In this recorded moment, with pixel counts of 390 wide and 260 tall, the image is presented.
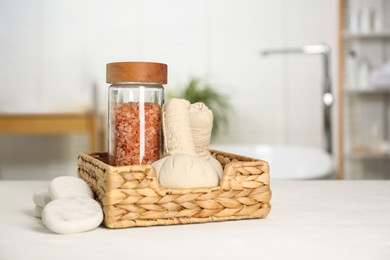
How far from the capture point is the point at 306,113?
12.8ft

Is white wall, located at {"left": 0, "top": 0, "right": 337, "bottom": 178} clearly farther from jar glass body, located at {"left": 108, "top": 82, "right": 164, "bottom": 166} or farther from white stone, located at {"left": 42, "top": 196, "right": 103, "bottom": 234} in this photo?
white stone, located at {"left": 42, "top": 196, "right": 103, "bottom": 234}

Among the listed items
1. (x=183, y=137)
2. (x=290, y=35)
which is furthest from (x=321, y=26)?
(x=183, y=137)

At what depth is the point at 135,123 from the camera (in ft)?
2.87

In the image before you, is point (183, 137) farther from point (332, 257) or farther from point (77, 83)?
point (77, 83)

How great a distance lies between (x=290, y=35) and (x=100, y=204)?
3232mm

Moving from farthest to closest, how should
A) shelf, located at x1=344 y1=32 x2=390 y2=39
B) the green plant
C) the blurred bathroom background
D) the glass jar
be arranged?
the blurred bathroom background
shelf, located at x1=344 y1=32 x2=390 y2=39
the green plant
the glass jar

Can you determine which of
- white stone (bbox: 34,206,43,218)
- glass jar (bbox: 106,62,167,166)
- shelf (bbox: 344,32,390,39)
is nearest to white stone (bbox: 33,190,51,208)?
white stone (bbox: 34,206,43,218)

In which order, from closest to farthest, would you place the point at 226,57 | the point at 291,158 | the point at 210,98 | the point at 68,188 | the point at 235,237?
the point at 235,237, the point at 68,188, the point at 291,158, the point at 210,98, the point at 226,57

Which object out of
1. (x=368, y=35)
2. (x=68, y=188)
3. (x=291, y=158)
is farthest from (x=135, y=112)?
(x=368, y=35)

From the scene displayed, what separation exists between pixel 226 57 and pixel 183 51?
298 mm

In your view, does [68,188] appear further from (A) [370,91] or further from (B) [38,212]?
(A) [370,91]

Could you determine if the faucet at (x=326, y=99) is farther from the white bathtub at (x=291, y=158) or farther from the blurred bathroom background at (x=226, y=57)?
the blurred bathroom background at (x=226, y=57)

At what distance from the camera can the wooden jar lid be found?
0.85 metres

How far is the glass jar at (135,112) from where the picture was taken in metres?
0.86
